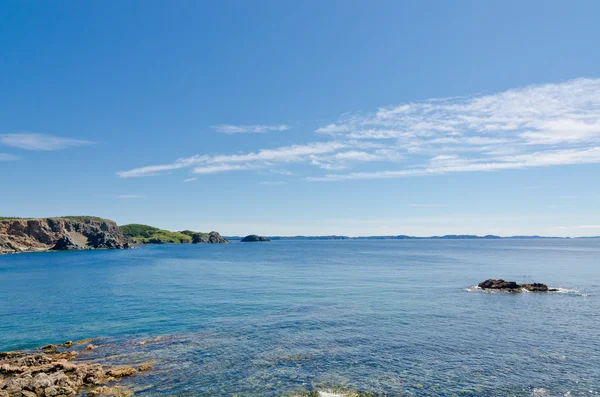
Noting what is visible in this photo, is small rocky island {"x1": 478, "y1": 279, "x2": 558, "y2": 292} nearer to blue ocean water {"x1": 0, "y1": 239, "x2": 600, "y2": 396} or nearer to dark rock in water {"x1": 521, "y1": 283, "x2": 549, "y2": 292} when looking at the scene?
dark rock in water {"x1": 521, "y1": 283, "x2": 549, "y2": 292}

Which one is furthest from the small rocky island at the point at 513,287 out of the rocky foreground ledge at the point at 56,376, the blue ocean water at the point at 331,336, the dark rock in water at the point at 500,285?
the rocky foreground ledge at the point at 56,376

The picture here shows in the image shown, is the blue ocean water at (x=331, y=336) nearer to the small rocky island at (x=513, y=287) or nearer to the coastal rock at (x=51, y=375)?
the coastal rock at (x=51, y=375)

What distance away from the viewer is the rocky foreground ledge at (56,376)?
27.9 metres

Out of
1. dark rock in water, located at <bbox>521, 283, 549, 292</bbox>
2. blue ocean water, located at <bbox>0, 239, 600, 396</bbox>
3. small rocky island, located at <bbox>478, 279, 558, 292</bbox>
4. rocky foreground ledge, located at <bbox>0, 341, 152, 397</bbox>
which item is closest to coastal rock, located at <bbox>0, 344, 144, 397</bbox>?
rocky foreground ledge, located at <bbox>0, 341, 152, 397</bbox>

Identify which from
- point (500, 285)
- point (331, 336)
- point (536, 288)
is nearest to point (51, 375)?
point (331, 336)

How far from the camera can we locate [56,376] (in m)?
29.6

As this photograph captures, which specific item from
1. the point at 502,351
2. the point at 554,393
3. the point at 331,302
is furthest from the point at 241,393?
the point at 331,302

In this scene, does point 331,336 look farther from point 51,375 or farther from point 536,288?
point 536,288

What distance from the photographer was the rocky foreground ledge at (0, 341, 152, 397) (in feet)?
91.5

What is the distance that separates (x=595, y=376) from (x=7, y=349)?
5538 centimetres

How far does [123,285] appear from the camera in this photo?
88625mm

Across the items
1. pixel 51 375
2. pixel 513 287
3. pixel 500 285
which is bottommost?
pixel 513 287

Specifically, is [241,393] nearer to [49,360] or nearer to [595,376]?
[49,360]

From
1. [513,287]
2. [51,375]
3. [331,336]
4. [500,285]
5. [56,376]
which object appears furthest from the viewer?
[500,285]
